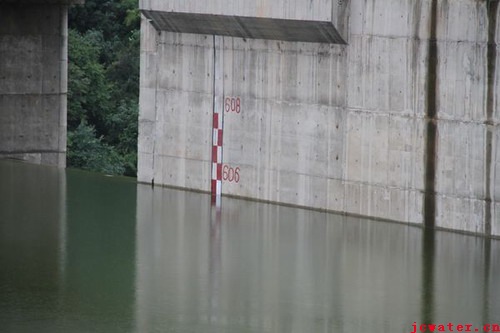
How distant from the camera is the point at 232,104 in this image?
21.7 m

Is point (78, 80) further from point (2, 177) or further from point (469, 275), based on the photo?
point (469, 275)

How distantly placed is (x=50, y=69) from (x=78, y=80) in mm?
8311

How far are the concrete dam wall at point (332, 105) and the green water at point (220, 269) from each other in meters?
0.37

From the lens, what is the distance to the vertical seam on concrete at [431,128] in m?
19.3

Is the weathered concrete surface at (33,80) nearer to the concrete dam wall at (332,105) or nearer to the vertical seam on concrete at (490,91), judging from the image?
the concrete dam wall at (332,105)

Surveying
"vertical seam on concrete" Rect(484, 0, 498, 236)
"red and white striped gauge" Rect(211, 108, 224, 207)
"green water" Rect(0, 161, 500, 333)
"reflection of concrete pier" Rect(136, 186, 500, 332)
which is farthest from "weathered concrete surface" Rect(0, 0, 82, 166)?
"vertical seam on concrete" Rect(484, 0, 498, 236)

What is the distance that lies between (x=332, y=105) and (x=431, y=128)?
161 cm

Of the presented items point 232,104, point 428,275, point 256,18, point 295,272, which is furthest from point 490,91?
point 232,104

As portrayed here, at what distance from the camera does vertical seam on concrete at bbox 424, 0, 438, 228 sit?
19.3 metres

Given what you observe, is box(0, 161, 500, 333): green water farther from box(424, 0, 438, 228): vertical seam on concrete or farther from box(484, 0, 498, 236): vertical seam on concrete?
box(484, 0, 498, 236): vertical seam on concrete

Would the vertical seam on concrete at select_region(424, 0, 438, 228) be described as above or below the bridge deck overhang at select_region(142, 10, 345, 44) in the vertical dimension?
below

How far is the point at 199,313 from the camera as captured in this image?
15906mm

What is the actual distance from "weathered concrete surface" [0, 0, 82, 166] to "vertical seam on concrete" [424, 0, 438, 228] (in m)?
9.26

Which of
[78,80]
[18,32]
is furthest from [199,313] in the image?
[78,80]
